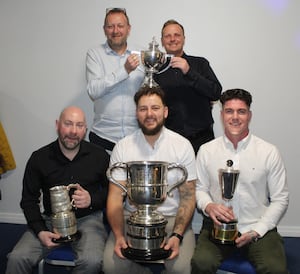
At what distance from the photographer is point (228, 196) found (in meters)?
2.45

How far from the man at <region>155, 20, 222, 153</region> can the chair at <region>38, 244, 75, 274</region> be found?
3.94ft

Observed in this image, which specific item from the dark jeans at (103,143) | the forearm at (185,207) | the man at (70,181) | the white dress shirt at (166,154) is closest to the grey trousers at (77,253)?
the man at (70,181)

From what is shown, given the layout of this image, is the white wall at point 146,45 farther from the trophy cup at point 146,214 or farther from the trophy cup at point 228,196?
the trophy cup at point 146,214

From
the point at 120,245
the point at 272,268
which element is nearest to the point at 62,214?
the point at 120,245

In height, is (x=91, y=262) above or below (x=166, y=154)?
below

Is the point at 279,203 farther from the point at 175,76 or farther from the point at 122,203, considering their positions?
the point at 175,76

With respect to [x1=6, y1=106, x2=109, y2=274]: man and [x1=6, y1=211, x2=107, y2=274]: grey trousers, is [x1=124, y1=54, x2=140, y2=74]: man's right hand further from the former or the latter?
[x1=6, y1=211, x2=107, y2=274]: grey trousers

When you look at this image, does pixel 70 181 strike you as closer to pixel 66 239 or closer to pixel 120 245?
pixel 66 239

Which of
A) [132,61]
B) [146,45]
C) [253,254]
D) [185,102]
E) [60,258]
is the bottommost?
[60,258]

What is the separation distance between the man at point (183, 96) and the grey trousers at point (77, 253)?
39.6 inches

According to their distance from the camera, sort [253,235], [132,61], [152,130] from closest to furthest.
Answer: [253,235] < [152,130] < [132,61]

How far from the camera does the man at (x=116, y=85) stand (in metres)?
3.07

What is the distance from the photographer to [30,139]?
4301 mm

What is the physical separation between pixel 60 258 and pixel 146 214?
2.30 feet
